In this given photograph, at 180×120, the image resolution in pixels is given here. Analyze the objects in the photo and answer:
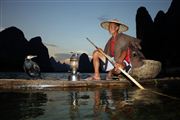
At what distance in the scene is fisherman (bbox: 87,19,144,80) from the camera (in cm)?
798

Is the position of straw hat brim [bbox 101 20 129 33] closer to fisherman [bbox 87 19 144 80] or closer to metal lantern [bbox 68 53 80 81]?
fisherman [bbox 87 19 144 80]

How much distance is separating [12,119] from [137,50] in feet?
20.1

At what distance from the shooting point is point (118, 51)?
8086mm

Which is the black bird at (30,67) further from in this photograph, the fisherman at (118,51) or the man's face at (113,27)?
the man's face at (113,27)

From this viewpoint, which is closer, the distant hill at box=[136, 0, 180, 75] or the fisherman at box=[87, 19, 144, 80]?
the fisherman at box=[87, 19, 144, 80]

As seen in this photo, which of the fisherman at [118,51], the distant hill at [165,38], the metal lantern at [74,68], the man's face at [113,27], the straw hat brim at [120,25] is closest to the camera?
the metal lantern at [74,68]

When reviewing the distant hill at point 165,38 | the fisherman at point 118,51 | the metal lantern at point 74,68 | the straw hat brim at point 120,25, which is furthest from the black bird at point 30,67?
the distant hill at point 165,38

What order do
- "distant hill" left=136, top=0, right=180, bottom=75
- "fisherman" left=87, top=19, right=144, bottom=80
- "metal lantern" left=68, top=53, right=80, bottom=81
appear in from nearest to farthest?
1. "metal lantern" left=68, top=53, right=80, bottom=81
2. "fisherman" left=87, top=19, right=144, bottom=80
3. "distant hill" left=136, top=0, right=180, bottom=75

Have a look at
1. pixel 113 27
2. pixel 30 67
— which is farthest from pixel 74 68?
pixel 113 27

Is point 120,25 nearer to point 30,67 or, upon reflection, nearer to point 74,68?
point 74,68

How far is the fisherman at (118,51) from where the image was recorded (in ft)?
26.2

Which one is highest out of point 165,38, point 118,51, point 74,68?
point 165,38

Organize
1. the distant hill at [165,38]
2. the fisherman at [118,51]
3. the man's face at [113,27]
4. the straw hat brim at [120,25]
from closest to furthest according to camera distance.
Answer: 1. the fisherman at [118,51]
2. the straw hat brim at [120,25]
3. the man's face at [113,27]
4. the distant hill at [165,38]

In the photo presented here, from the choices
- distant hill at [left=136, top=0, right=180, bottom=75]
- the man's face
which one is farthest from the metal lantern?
distant hill at [left=136, top=0, right=180, bottom=75]
